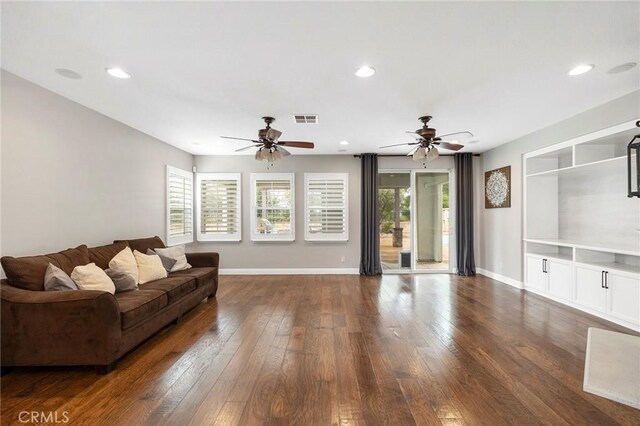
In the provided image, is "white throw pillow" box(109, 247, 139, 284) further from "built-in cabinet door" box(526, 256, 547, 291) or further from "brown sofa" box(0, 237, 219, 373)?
"built-in cabinet door" box(526, 256, 547, 291)

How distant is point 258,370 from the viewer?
8.43 feet

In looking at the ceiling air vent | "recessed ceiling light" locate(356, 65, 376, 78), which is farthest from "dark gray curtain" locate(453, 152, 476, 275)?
"recessed ceiling light" locate(356, 65, 376, 78)

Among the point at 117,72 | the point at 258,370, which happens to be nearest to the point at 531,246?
the point at 258,370

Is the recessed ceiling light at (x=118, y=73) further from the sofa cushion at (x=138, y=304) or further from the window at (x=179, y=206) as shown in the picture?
the window at (x=179, y=206)

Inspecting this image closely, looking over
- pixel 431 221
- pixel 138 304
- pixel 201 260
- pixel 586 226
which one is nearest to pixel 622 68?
pixel 586 226

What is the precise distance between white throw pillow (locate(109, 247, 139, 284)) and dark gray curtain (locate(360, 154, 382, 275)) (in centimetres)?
438

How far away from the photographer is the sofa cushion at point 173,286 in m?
3.45

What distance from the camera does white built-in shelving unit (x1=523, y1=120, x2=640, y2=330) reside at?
3.63 meters

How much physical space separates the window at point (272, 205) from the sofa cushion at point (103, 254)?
305cm

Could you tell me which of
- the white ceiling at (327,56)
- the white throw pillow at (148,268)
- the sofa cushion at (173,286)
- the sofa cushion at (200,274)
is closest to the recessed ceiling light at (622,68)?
the white ceiling at (327,56)

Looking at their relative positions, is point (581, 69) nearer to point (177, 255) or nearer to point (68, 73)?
point (68, 73)

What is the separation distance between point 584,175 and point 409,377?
4.48 m

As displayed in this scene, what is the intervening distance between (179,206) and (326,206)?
10.1 ft

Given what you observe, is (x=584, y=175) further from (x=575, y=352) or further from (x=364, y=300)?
(x=364, y=300)
